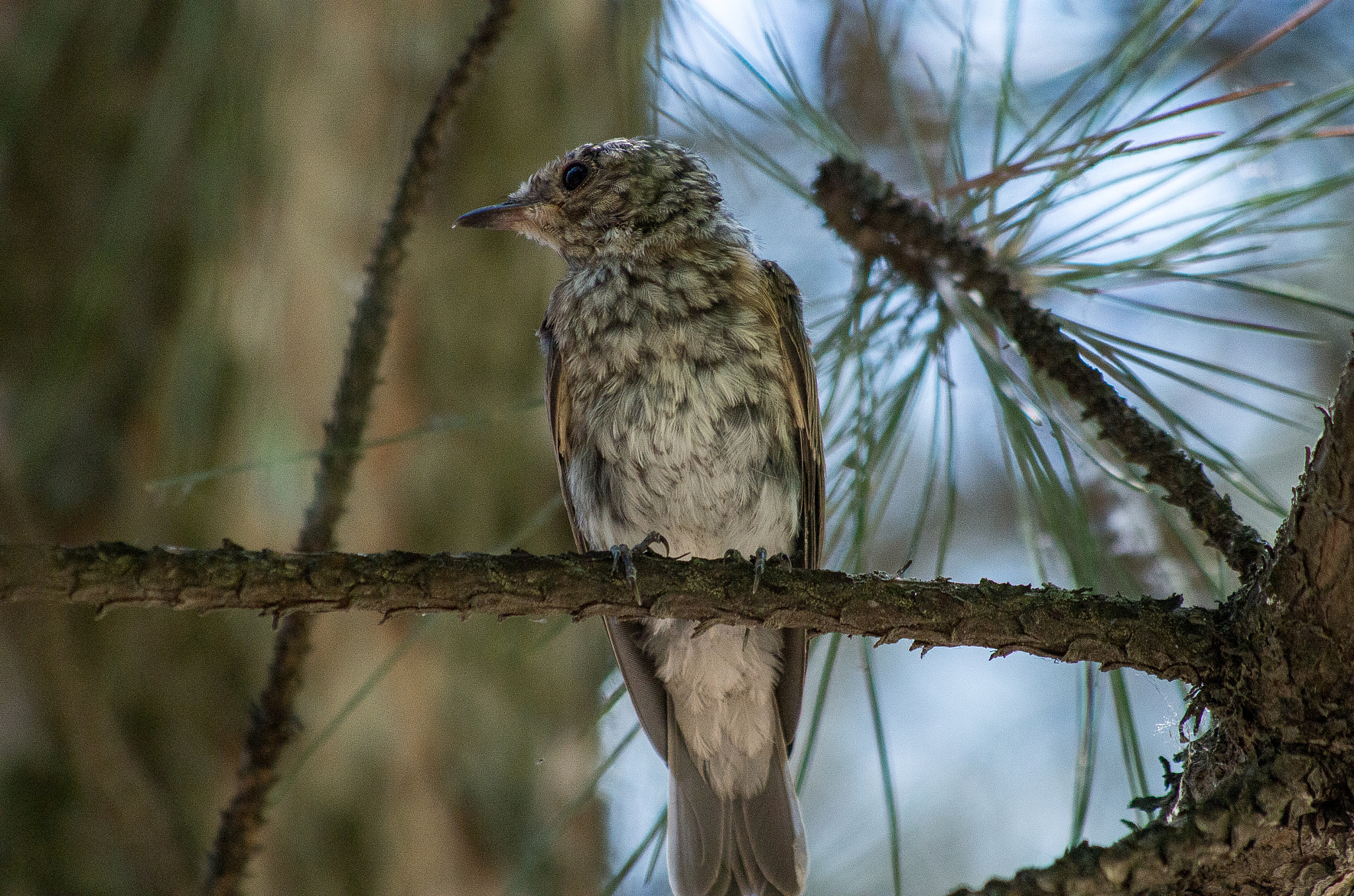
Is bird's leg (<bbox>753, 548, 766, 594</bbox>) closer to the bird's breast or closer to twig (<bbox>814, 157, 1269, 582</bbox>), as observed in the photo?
twig (<bbox>814, 157, 1269, 582</bbox>)

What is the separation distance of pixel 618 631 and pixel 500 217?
1.14m

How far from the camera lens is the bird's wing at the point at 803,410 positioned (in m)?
2.60

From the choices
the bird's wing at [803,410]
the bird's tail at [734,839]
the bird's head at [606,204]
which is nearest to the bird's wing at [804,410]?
the bird's wing at [803,410]

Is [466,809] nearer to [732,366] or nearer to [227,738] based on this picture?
[227,738]

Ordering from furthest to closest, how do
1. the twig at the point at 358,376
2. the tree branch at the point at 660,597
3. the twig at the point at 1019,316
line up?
1. the twig at the point at 358,376
2. the twig at the point at 1019,316
3. the tree branch at the point at 660,597

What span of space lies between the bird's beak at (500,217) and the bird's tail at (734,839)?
150cm

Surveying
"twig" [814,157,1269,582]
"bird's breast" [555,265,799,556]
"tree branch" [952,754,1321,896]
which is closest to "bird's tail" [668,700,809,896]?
"bird's breast" [555,265,799,556]

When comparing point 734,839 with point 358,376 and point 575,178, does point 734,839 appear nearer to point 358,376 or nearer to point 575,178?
point 358,376

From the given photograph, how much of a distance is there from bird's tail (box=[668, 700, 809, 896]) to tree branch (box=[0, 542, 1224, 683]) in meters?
1.20

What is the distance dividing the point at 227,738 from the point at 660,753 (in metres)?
1.08

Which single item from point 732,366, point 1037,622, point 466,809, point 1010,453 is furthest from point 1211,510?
point 466,809

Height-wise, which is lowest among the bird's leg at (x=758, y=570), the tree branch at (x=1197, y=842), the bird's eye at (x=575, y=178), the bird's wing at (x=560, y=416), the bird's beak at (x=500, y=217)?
the tree branch at (x=1197, y=842)

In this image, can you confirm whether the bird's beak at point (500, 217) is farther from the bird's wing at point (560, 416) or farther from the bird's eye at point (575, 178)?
the bird's wing at point (560, 416)

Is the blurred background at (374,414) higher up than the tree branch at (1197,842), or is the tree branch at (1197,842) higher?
the blurred background at (374,414)
